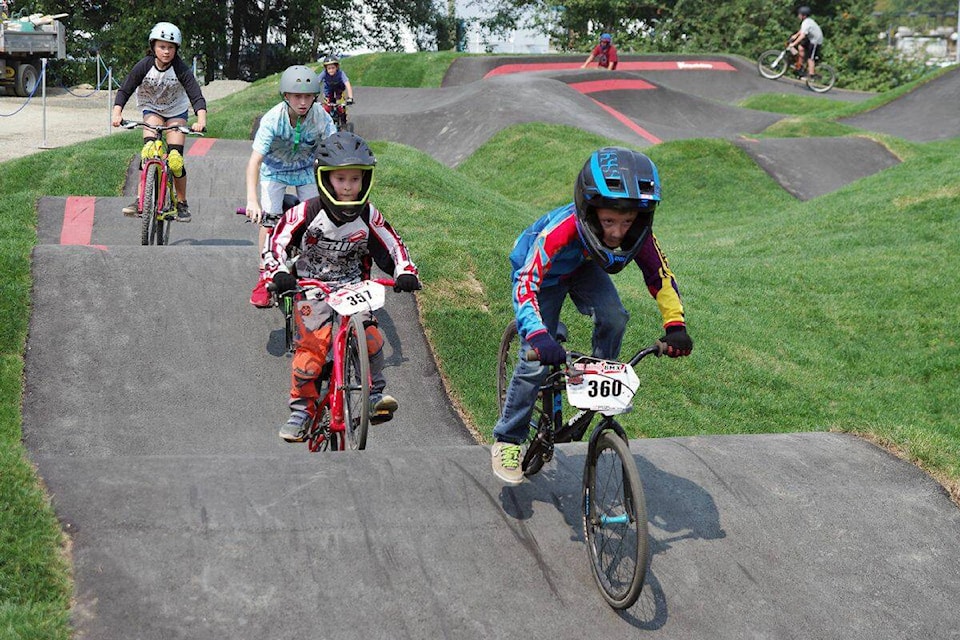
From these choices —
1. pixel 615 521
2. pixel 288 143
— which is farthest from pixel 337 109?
pixel 615 521

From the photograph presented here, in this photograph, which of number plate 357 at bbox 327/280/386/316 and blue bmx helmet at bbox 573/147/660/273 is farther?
number plate 357 at bbox 327/280/386/316

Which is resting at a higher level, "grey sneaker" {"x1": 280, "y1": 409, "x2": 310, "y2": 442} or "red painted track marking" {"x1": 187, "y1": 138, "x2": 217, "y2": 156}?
"red painted track marking" {"x1": 187, "y1": 138, "x2": 217, "y2": 156}

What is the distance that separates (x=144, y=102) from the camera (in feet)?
Result: 36.6

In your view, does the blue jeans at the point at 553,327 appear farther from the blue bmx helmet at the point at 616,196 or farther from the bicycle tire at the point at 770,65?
the bicycle tire at the point at 770,65

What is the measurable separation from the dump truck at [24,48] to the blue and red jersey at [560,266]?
33784mm

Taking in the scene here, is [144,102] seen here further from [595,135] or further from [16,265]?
[595,135]

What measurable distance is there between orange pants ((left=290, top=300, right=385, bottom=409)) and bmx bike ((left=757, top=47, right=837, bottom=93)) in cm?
3501

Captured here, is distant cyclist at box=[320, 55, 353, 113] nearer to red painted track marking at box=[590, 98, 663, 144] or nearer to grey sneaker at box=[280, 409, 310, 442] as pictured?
red painted track marking at box=[590, 98, 663, 144]

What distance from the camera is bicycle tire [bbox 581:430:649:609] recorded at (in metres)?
4.35

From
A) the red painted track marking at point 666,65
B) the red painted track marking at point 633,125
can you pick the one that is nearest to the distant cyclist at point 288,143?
the red painted track marking at point 633,125

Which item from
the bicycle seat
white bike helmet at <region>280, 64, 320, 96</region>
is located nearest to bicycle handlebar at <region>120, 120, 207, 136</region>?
white bike helmet at <region>280, 64, 320, 96</region>

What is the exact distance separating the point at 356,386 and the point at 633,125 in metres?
23.9

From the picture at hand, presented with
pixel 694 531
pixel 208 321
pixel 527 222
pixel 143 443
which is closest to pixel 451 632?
pixel 694 531

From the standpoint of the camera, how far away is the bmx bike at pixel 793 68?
125 ft
